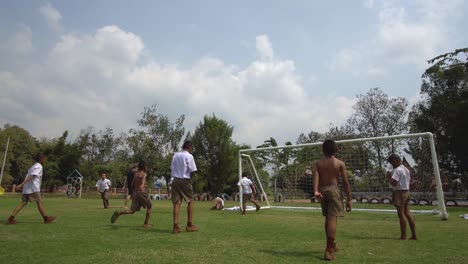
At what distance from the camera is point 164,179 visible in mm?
46938

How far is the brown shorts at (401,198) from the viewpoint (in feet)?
23.7

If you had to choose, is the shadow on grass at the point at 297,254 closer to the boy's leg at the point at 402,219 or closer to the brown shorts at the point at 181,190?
the boy's leg at the point at 402,219

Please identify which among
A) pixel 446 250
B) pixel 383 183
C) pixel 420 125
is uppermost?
pixel 420 125

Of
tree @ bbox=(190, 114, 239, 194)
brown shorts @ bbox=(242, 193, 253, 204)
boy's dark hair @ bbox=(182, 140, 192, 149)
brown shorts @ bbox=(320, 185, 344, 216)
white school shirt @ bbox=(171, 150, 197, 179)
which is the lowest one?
brown shorts @ bbox=(320, 185, 344, 216)

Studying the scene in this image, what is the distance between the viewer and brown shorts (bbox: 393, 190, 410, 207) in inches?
284

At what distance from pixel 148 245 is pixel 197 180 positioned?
4027 centimetres

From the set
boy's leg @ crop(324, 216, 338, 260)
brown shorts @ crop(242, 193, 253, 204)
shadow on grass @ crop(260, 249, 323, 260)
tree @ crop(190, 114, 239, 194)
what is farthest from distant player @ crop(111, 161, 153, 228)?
tree @ crop(190, 114, 239, 194)

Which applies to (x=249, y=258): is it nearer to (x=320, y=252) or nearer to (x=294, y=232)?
(x=320, y=252)

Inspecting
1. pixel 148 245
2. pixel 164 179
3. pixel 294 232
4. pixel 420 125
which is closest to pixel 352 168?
pixel 294 232

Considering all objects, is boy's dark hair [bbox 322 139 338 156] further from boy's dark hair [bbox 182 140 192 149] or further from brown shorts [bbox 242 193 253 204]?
brown shorts [bbox 242 193 253 204]

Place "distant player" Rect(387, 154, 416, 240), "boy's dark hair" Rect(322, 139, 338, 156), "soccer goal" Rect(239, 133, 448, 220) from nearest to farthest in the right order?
"boy's dark hair" Rect(322, 139, 338, 156), "distant player" Rect(387, 154, 416, 240), "soccer goal" Rect(239, 133, 448, 220)

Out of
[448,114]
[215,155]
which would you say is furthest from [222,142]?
[448,114]

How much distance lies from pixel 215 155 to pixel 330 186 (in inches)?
1640

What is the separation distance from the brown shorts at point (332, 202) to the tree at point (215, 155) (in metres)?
40.3
